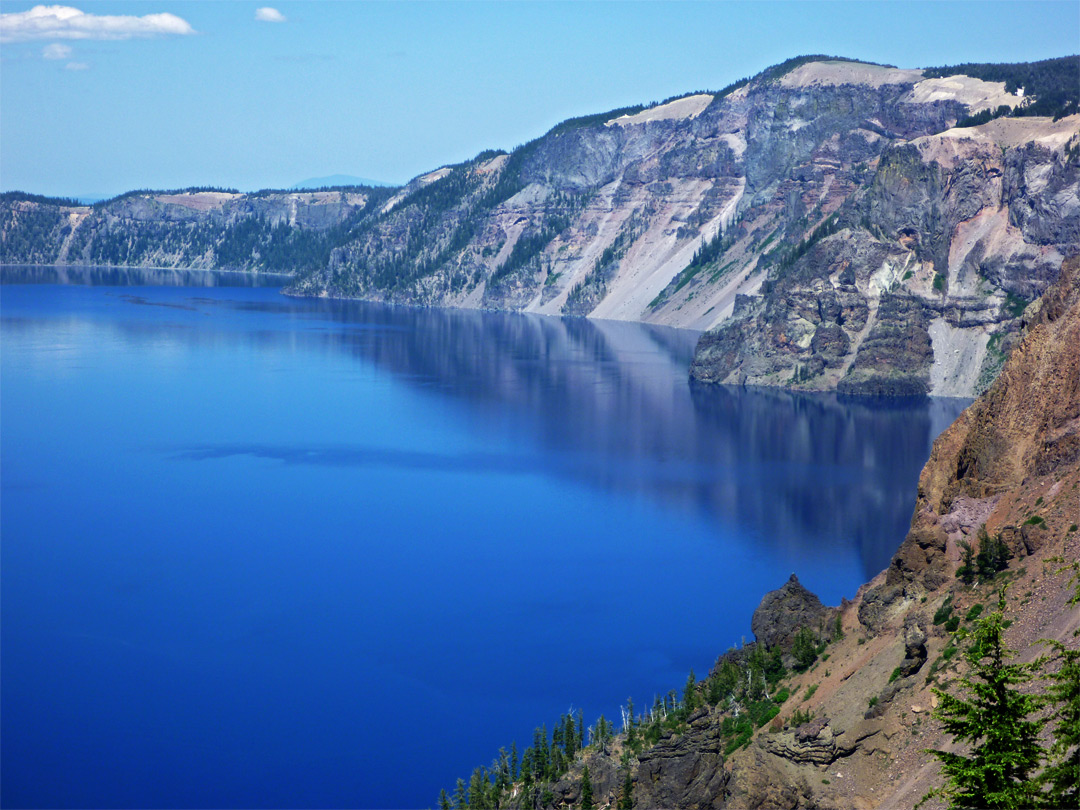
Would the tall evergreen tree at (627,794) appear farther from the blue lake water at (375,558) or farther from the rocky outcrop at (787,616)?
the blue lake water at (375,558)

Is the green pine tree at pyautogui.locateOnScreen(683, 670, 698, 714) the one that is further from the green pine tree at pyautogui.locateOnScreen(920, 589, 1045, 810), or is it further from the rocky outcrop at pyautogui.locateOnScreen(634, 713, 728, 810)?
the green pine tree at pyautogui.locateOnScreen(920, 589, 1045, 810)

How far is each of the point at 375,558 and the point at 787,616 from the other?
99.5 ft

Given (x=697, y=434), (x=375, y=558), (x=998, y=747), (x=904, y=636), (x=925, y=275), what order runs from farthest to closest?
(x=925, y=275) < (x=697, y=434) < (x=375, y=558) < (x=904, y=636) < (x=998, y=747)

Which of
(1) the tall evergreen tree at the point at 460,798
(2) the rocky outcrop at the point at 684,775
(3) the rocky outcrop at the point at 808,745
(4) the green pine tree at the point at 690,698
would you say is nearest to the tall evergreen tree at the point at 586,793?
(2) the rocky outcrop at the point at 684,775

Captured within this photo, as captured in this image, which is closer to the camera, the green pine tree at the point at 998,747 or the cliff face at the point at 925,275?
the green pine tree at the point at 998,747

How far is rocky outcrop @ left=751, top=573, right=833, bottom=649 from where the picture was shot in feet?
138

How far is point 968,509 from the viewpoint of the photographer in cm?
3850

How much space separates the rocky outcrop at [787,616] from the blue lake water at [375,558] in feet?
22.8

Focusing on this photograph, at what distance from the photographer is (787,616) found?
142 feet

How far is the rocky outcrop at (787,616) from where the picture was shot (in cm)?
4212

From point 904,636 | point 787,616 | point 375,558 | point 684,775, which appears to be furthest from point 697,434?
point 684,775

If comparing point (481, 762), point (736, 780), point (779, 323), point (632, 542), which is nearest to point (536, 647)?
point (481, 762)

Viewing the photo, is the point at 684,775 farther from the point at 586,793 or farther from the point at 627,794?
the point at 586,793

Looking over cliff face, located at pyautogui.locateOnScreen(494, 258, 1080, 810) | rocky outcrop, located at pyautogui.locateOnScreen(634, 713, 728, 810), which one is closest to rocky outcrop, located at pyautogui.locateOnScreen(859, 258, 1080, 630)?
cliff face, located at pyautogui.locateOnScreen(494, 258, 1080, 810)
